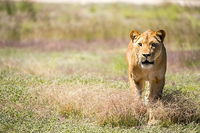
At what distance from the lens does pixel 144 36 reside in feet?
33.3

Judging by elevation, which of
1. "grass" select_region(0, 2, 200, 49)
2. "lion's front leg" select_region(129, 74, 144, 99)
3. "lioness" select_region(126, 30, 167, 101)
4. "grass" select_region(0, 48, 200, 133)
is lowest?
"grass" select_region(0, 2, 200, 49)

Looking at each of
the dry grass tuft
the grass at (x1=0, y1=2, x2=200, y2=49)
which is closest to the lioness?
the dry grass tuft

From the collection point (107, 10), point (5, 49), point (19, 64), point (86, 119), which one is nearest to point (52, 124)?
point (86, 119)

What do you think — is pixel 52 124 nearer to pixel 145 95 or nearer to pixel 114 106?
pixel 114 106

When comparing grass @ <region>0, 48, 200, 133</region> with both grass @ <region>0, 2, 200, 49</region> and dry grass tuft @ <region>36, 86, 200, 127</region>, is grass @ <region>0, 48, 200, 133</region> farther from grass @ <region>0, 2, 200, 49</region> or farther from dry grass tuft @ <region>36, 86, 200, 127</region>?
grass @ <region>0, 2, 200, 49</region>

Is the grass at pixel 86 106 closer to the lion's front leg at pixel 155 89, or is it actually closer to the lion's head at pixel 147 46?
the lion's front leg at pixel 155 89

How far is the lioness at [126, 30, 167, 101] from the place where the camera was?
9.88 m

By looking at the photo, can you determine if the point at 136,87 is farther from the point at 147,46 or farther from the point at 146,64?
the point at 147,46

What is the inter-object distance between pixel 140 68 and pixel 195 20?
14.9 m

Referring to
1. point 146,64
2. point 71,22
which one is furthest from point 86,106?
point 71,22

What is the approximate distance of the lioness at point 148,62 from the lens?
32.4 feet

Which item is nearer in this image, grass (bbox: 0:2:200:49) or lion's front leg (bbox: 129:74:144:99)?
lion's front leg (bbox: 129:74:144:99)

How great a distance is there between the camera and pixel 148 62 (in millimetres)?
9875

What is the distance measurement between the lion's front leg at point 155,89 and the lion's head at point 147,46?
0.47 meters
